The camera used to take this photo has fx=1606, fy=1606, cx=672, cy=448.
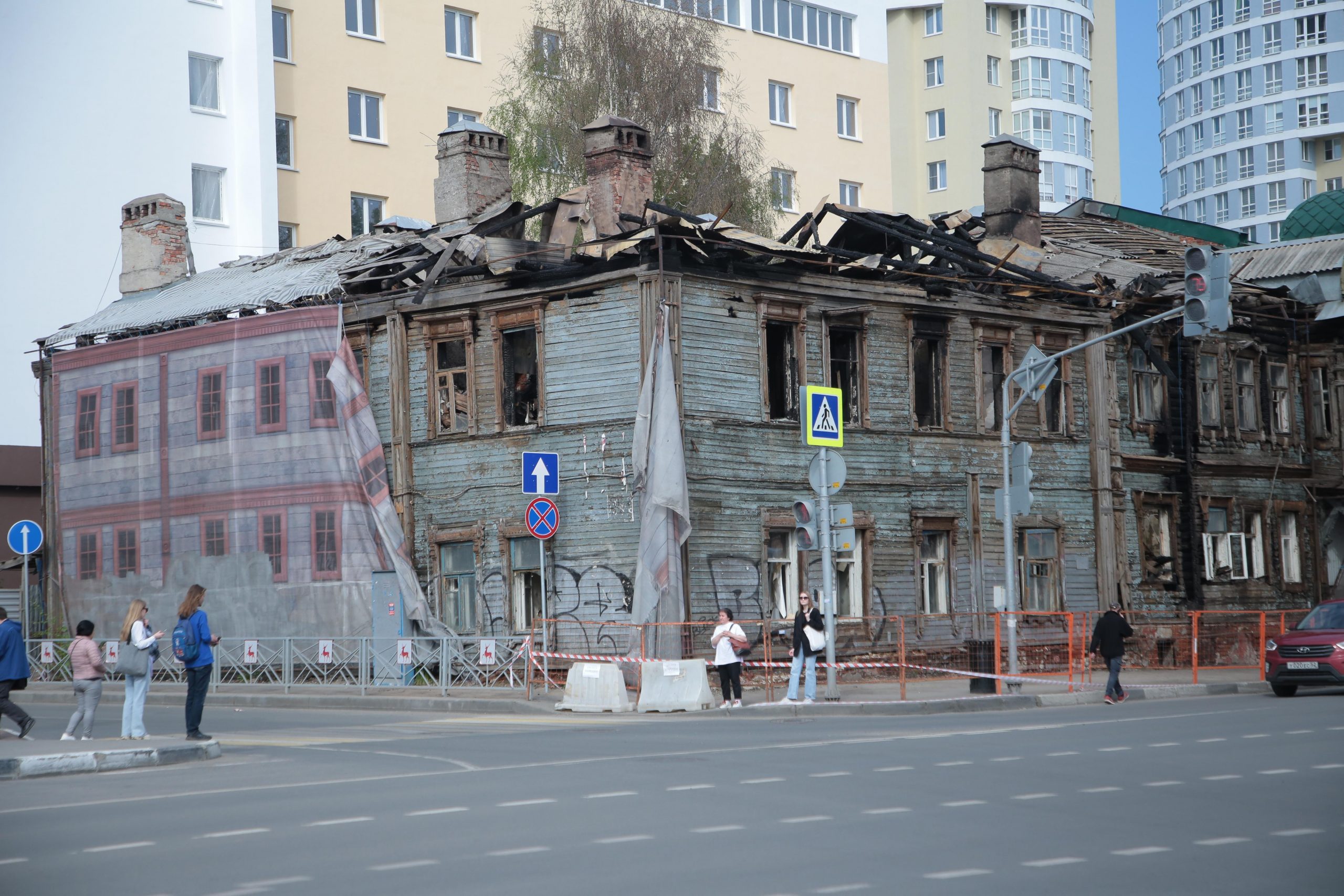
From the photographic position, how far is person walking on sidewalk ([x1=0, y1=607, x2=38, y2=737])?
59.1 feet

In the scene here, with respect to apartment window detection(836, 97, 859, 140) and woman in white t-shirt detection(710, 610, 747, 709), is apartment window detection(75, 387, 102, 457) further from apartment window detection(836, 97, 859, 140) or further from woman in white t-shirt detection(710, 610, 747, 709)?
apartment window detection(836, 97, 859, 140)

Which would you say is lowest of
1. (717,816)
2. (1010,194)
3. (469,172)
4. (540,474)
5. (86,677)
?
(717,816)

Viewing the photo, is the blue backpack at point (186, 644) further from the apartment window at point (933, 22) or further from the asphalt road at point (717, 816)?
the apartment window at point (933, 22)

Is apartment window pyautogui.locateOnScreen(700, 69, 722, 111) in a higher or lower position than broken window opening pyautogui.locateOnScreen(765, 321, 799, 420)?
higher

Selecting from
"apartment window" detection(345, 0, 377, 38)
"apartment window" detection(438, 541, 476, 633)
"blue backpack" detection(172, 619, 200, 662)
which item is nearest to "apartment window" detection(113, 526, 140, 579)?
"apartment window" detection(438, 541, 476, 633)

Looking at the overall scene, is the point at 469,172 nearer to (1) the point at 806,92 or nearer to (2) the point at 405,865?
(2) the point at 405,865

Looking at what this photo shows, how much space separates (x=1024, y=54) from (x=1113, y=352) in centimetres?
5563

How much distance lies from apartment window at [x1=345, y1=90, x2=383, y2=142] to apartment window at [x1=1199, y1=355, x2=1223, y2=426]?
26.2 metres

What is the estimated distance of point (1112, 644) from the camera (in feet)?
80.2

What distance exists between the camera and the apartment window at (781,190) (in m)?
44.3

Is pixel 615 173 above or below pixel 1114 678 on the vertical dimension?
above

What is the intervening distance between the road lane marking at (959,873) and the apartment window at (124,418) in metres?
26.3

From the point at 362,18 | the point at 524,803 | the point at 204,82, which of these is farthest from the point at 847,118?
the point at 524,803

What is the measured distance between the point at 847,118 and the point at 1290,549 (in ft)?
96.6
